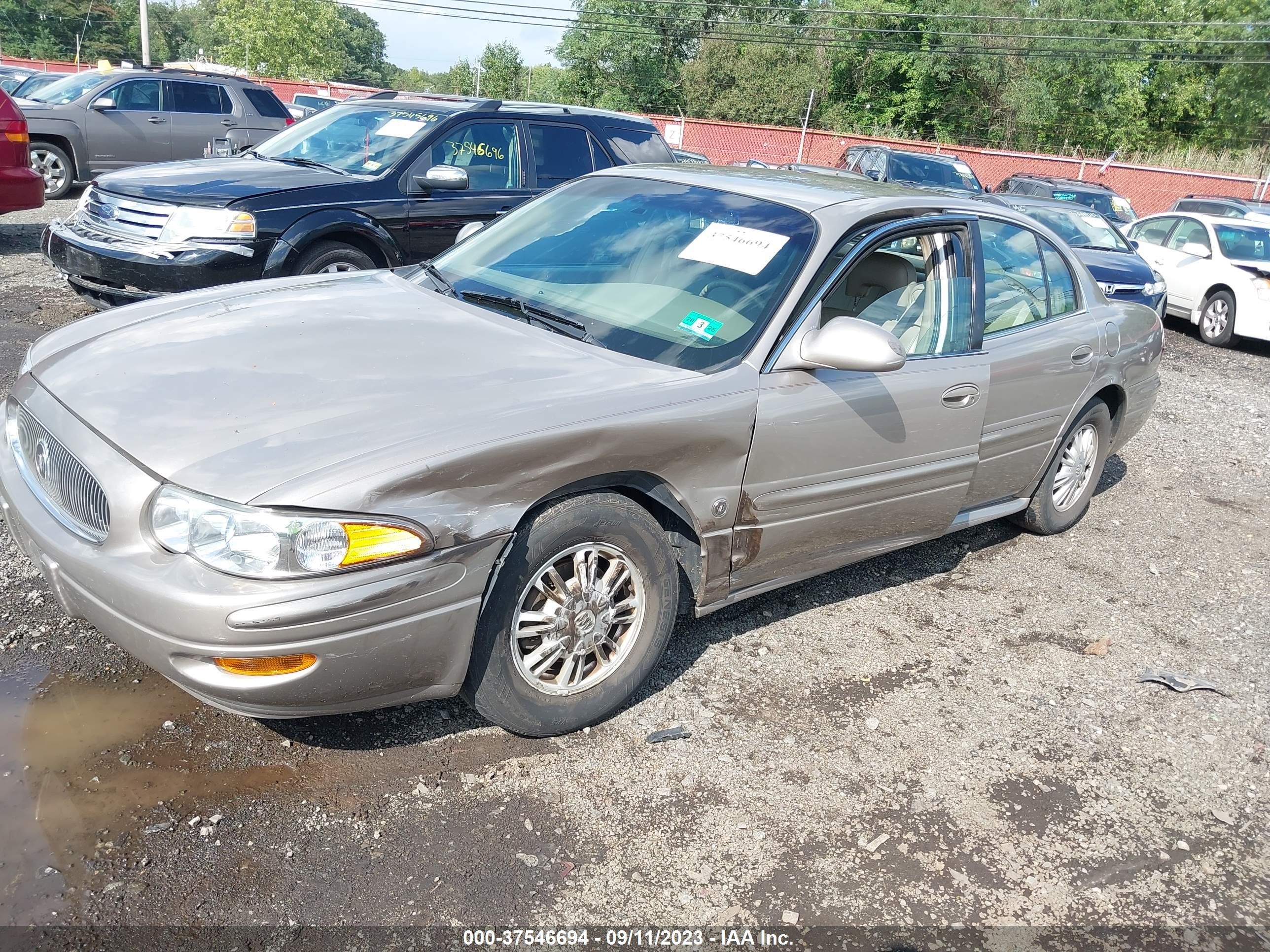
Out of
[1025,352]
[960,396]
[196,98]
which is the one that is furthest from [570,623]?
[196,98]

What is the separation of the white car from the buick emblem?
1281cm

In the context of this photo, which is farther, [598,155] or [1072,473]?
[598,155]

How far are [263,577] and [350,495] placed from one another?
0.28 meters

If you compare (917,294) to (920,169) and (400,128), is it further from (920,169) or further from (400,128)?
(920,169)

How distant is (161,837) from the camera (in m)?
2.58

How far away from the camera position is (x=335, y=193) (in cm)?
663

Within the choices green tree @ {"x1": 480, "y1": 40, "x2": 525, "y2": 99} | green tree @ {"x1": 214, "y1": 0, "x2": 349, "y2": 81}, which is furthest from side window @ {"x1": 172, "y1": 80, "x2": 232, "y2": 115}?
green tree @ {"x1": 480, "y1": 40, "x2": 525, "y2": 99}

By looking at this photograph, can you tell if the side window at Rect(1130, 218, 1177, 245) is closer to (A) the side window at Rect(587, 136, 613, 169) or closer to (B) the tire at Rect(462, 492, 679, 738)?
(A) the side window at Rect(587, 136, 613, 169)

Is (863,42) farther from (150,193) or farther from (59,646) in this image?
(59,646)

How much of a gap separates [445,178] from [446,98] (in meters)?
1.84

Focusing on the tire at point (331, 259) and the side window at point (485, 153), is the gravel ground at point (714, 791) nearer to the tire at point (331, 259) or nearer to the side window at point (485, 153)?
the tire at point (331, 259)

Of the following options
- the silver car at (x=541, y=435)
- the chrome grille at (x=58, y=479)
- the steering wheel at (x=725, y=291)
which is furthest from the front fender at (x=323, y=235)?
the steering wheel at (x=725, y=291)

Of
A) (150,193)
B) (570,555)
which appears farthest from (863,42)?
(570,555)

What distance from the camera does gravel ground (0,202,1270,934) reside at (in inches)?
99.7
